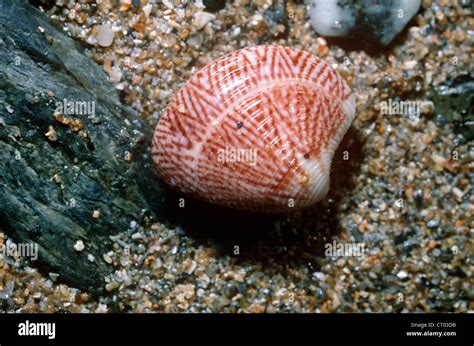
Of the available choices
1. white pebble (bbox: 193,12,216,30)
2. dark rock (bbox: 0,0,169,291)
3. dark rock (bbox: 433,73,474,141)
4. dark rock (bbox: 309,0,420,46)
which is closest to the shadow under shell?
dark rock (bbox: 0,0,169,291)

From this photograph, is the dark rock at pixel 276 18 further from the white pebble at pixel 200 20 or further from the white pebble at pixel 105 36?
the white pebble at pixel 105 36

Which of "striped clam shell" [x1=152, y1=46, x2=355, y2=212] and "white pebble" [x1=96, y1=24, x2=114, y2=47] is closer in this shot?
"striped clam shell" [x1=152, y1=46, x2=355, y2=212]

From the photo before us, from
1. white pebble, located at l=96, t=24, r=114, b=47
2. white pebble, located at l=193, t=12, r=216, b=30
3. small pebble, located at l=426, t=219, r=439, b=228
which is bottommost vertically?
small pebble, located at l=426, t=219, r=439, b=228

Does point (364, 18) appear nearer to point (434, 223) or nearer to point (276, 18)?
point (276, 18)

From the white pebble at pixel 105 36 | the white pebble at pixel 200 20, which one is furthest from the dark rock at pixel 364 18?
the white pebble at pixel 105 36

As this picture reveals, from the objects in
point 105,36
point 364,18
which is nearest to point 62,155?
point 105,36

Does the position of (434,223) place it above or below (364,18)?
below

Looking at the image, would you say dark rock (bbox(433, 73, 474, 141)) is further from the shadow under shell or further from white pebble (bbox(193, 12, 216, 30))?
white pebble (bbox(193, 12, 216, 30))

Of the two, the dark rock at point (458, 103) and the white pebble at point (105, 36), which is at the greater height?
the white pebble at point (105, 36)
